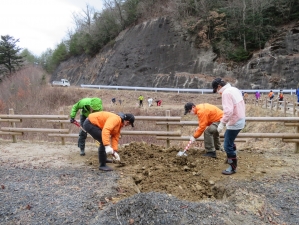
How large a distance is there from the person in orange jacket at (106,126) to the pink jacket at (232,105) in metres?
1.65


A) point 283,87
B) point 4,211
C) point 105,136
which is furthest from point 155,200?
point 283,87

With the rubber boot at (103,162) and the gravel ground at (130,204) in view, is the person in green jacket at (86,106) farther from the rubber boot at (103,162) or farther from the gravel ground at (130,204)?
the gravel ground at (130,204)

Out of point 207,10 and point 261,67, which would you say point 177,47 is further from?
point 261,67

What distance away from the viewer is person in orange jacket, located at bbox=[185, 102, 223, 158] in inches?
207

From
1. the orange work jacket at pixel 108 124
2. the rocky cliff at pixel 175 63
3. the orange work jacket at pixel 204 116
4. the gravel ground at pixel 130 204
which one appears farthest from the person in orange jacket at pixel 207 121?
the rocky cliff at pixel 175 63

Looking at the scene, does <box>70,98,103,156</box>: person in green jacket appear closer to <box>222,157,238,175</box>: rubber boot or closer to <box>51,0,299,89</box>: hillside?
<box>222,157,238,175</box>: rubber boot

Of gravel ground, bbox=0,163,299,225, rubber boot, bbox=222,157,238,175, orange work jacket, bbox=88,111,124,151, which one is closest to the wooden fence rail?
rubber boot, bbox=222,157,238,175

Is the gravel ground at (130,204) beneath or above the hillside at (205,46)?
beneath

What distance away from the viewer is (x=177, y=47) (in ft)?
97.6

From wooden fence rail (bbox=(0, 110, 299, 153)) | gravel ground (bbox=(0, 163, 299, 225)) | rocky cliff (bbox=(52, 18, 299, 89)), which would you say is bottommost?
gravel ground (bbox=(0, 163, 299, 225))

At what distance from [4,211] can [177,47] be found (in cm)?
2806

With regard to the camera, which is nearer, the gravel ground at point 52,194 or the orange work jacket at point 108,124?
the gravel ground at point 52,194

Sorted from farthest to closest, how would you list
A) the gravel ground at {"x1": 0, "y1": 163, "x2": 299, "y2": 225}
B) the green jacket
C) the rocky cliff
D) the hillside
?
the hillside, the rocky cliff, the green jacket, the gravel ground at {"x1": 0, "y1": 163, "x2": 299, "y2": 225}

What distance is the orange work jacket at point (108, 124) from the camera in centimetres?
450
